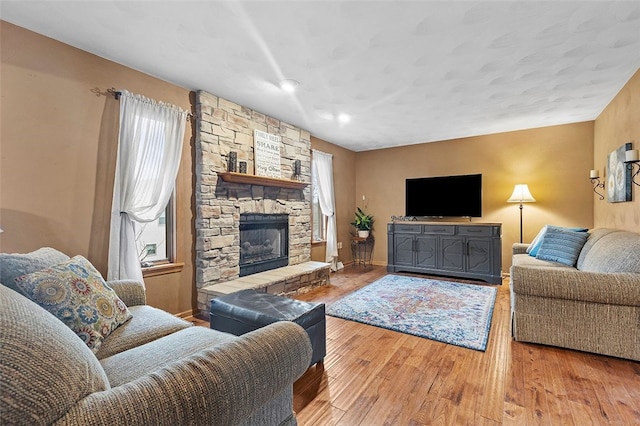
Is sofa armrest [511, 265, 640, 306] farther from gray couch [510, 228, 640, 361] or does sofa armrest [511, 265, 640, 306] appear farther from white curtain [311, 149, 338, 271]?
white curtain [311, 149, 338, 271]

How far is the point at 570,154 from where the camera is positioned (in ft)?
14.2

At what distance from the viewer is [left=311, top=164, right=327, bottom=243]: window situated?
501 centimetres

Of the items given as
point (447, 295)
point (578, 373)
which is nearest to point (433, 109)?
point (447, 295)

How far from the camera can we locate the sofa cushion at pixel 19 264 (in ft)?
4.37

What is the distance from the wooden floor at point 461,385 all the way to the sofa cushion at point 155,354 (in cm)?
69

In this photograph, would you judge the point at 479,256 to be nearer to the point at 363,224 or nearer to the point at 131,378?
the point at 363,224

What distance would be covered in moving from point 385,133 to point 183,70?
316cm

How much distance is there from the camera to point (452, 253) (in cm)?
473

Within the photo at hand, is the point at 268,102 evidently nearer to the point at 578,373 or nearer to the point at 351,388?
the point at 351,388

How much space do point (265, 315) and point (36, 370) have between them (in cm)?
133

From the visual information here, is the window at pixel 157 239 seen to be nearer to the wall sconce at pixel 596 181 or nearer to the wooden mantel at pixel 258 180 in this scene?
the wooden mantel at pixel 258 180

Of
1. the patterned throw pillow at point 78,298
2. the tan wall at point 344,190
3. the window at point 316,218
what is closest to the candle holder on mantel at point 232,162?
the window at point 316,218

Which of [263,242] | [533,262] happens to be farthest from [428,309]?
[263,242]

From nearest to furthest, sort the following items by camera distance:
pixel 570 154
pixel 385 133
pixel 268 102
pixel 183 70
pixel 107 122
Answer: pixel 107 122 → pixel 183 70 → pixel 268 102 → pixel 570 154 → pixel 385 133
